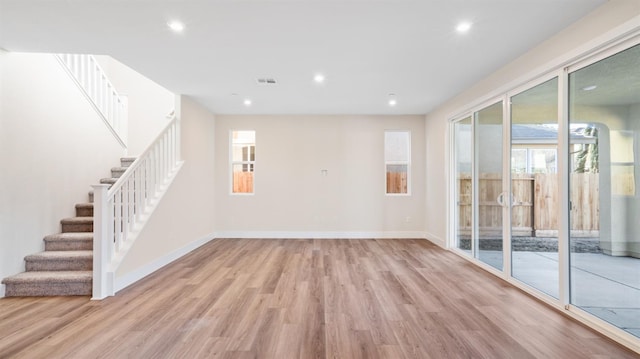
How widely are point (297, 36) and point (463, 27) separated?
5.20 feet

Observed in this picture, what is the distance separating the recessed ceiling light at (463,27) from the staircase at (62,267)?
4.60 m

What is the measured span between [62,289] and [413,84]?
5147 millimetres

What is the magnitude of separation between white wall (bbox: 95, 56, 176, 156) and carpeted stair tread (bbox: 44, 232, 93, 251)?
2.47 meters

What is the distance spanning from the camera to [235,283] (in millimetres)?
3475

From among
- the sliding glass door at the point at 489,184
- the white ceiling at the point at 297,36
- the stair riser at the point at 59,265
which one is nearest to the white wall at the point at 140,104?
the white ceiling at the point at 297,36

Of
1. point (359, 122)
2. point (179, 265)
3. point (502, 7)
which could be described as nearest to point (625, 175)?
point (502, 7)

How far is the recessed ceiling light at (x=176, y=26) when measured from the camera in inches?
103

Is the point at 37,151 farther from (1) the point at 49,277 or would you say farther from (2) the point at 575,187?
(2) the point at 575,187

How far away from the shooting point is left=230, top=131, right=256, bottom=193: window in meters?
6.40

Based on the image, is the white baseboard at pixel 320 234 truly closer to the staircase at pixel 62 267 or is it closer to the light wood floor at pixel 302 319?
the light wood floor at pixel 302 319

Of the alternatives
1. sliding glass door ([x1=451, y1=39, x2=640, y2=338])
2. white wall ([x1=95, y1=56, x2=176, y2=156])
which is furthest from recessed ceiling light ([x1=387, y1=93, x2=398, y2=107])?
white wall ([x1=95, y1=56, x2=176, y2=156])

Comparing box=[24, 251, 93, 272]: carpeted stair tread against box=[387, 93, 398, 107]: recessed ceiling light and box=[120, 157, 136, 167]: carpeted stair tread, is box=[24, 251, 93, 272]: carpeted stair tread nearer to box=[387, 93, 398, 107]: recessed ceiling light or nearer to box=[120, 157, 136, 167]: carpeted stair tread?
box=[120, 157, 136, 167]: carpeted stair tread

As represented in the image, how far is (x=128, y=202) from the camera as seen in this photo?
3523mm

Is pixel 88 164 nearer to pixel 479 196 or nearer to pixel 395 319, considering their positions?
pixel 395 319
